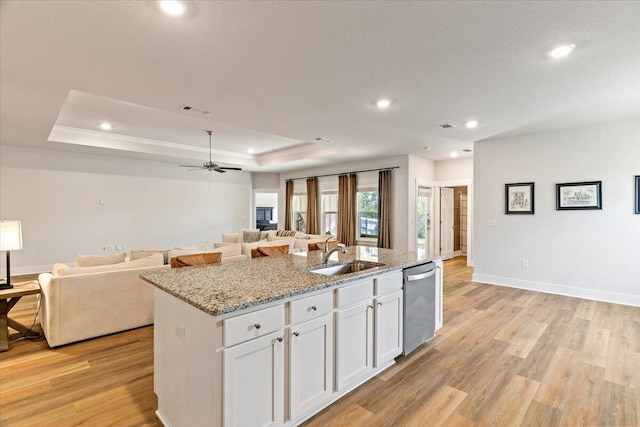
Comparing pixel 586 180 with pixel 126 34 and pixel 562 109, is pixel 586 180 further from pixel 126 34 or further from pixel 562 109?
pixel 126 34

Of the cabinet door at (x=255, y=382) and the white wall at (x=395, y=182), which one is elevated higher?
the white wall at (x=395, y=182)

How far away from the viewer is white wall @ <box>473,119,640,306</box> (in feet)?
14.4

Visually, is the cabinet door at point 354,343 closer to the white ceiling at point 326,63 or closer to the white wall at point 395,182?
the white ceiling at point 326,63

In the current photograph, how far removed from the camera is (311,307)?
1969mm

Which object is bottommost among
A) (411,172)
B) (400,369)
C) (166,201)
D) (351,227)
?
(400,369)

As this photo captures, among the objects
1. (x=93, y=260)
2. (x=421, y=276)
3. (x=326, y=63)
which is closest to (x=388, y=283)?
(x=421, y=276)

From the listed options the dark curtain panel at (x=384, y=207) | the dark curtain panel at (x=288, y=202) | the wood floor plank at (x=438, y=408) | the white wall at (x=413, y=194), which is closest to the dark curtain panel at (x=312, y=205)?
the dark curtain panel at (x=288, y=202)

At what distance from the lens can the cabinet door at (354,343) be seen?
2172 mm

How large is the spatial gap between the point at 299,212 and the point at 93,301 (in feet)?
21.9

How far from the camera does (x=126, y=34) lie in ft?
7.16

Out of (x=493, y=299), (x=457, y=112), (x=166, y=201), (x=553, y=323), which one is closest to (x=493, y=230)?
(x=493, y=299)

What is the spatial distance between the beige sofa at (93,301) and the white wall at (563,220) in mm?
5446

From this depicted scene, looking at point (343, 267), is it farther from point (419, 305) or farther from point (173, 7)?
point (173, 7)

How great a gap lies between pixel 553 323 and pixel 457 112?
111 inches
